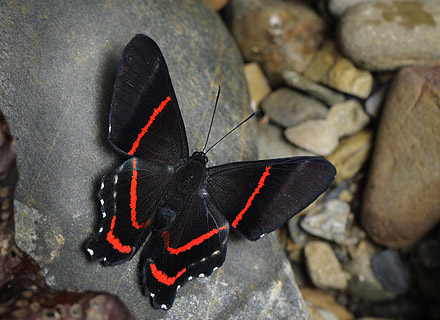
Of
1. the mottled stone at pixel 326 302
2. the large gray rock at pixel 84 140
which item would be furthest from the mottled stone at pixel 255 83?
the mottled stone at pixel 326 302

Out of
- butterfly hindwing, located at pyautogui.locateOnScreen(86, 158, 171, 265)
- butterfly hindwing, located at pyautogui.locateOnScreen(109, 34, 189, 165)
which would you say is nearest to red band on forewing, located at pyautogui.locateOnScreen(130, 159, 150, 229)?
butterfly hindwing, located at pyautogui.locateOnScreen(86, 158, 171, 265)

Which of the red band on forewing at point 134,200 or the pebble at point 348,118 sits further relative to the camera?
the pebble at point 348,118

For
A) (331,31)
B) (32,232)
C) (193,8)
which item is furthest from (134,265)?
(331,31)

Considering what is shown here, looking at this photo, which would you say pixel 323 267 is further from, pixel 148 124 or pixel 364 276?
pixel 148 124

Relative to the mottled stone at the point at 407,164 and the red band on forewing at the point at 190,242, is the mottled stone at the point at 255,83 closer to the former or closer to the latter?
the mottled stone at the point at 407,164

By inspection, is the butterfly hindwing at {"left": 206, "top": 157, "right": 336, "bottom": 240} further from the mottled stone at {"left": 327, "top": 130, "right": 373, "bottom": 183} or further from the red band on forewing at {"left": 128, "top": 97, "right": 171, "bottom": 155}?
the mottled stone at {"left": 327, "top": 130, "right": 373, "bottom": 183}

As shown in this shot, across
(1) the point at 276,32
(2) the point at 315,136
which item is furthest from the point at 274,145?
(1) the point at 276,32
